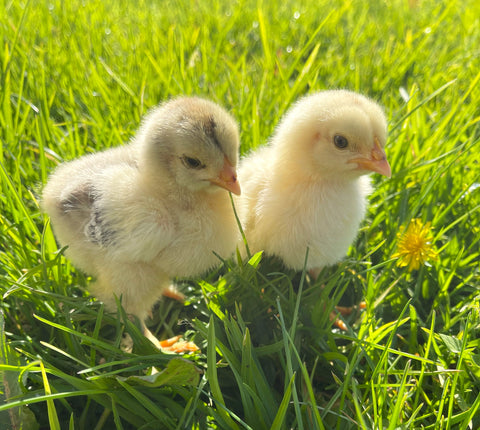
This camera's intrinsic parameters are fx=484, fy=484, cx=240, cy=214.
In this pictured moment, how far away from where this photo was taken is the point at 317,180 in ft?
6.23

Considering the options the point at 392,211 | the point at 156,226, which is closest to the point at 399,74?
the point at 392,211

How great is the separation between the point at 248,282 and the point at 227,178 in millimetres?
375

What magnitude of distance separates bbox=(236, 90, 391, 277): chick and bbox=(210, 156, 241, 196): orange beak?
0.20 m

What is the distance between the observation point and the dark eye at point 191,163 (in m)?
1.64

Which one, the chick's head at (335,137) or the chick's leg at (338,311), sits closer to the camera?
the chick's head at (335,137)

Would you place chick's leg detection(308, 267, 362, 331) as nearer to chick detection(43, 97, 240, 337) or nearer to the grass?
the grass

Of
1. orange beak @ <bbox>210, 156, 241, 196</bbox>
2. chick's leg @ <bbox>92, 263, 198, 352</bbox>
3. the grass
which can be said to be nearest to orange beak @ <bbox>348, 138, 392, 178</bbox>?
the grass

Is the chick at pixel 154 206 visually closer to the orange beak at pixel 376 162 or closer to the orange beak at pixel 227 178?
the orange beak at pixel 227 178

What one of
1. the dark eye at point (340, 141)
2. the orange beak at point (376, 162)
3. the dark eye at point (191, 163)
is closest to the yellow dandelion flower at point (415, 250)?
the orange beak at point (376, 162)

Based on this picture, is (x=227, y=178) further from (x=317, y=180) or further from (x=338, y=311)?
(x=338, y=311)

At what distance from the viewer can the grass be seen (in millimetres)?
1442

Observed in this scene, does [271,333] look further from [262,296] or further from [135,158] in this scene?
[135,158]

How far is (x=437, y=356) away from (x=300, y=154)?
2.87 feet

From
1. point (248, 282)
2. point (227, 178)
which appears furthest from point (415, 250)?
point (227, 178)
